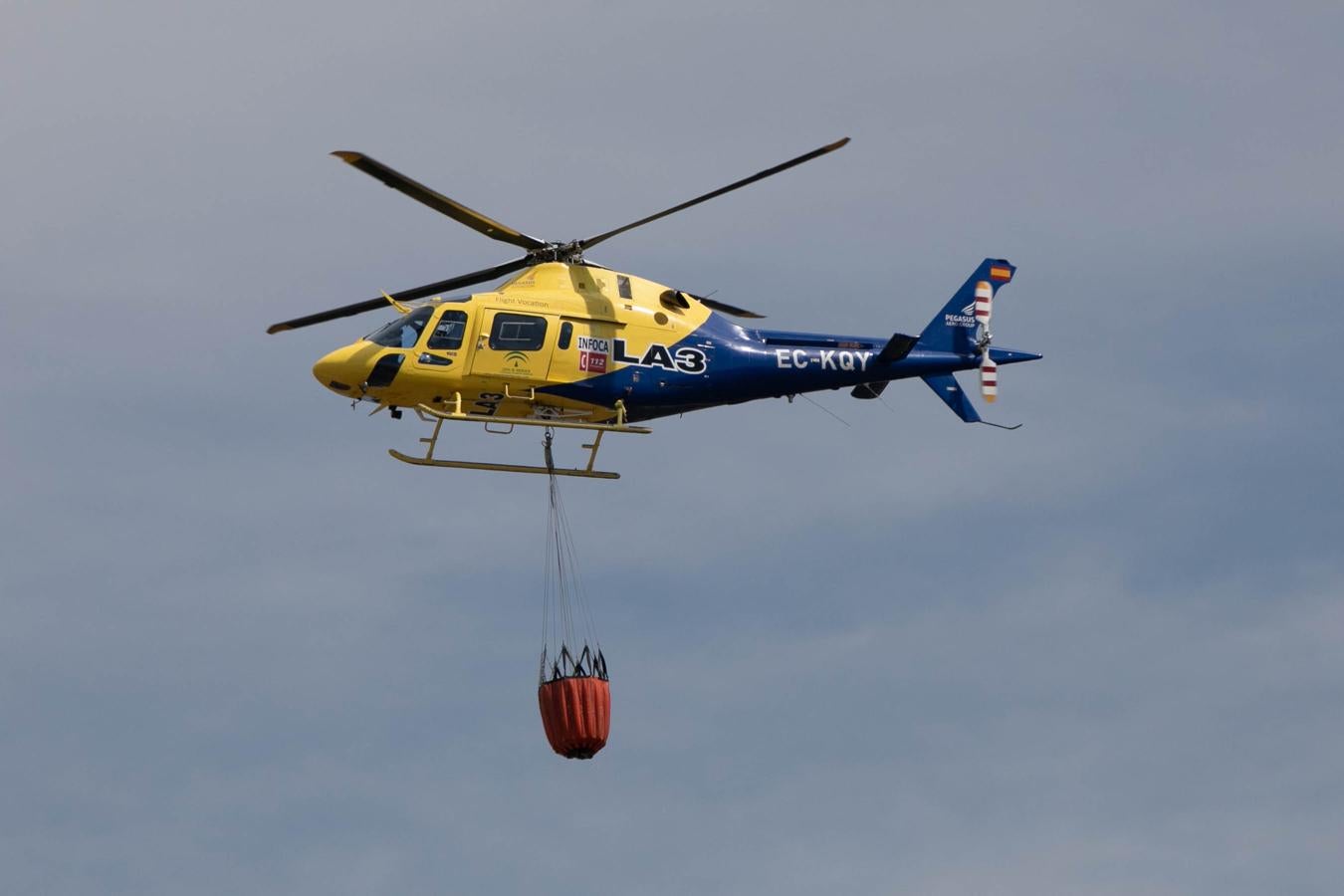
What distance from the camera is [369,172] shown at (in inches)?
1172

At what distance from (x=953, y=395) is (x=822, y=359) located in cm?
283

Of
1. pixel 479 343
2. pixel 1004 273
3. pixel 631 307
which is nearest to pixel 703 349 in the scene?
pixel 631 307

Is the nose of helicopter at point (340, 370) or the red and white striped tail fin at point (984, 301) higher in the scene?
the red and white striped tail fin at point (984, 301)

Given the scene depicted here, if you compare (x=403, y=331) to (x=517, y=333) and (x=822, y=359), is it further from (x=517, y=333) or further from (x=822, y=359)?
(x=822, y=359)

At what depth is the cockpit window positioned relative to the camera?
31.8 m

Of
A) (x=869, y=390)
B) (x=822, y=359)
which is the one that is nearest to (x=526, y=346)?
(x=822, y=359)

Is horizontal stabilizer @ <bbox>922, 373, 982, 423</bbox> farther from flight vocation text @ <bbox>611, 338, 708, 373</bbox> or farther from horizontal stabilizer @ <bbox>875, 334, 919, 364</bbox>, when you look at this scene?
flight vocation text @ <bbox>611, 338, 708, 373</bbox>

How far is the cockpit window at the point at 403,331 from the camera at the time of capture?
104 feet

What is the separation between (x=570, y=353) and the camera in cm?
3256

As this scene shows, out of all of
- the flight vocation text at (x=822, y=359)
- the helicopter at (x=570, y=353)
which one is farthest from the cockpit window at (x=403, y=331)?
the flight vocation text at (x=822, y=359)

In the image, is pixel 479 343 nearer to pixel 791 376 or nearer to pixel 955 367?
pixel 791 376

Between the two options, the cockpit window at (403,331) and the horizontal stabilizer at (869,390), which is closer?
the cockpit window at (403,331)

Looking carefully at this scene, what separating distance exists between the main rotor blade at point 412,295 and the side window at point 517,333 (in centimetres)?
171

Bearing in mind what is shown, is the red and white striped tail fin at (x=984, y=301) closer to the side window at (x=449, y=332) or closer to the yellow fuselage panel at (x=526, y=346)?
the yellow fuselage panel at (x=526, y=346)
